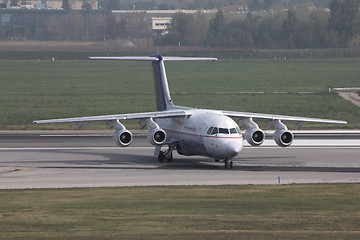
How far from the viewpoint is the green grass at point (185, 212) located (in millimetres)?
22906

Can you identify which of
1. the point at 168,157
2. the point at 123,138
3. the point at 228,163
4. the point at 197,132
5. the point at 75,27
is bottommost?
the point at 75,27

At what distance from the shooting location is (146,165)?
41.9 meters

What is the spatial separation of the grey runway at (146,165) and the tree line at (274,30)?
87.7m

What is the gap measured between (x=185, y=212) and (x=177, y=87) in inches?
2857

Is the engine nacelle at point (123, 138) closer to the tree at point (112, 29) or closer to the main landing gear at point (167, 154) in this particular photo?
the main landing gear at point (167, 154)

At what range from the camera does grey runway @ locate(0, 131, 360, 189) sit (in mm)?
35812

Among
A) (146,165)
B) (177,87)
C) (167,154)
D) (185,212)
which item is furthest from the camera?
(177,87)

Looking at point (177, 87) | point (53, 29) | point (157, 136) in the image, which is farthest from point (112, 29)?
point (157, 136)

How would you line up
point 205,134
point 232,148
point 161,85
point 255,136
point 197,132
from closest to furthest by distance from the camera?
point 232,148 → point 205,134 → point 197,132 → point 255,136 → point 161,85

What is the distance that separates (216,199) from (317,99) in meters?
54.9

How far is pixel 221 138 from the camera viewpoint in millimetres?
38750

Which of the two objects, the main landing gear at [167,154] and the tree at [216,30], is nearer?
the main landing gear at [167,154]

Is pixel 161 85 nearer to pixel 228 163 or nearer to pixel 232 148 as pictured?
pixel 228 163

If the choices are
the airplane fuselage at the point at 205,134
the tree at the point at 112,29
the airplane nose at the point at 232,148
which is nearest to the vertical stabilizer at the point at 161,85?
the airplane fuselage at the point at 205,134
